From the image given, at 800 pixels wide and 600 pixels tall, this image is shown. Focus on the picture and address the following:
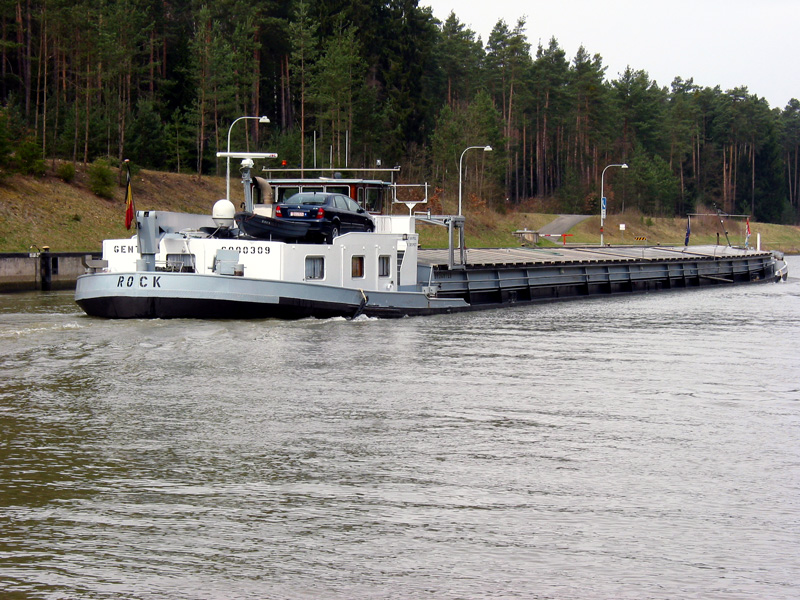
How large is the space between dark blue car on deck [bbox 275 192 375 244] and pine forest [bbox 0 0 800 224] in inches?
72.7

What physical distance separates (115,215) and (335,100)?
22500mm

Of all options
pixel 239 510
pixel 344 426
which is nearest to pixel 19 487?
pixel 239 510

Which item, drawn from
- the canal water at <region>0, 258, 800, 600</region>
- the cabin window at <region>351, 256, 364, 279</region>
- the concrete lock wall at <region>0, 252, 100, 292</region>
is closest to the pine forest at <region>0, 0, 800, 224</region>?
the cabin window at <region>351, 256, 364, 279</region>

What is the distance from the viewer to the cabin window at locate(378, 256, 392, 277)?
89.0 ft

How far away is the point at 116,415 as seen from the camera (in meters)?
13.5

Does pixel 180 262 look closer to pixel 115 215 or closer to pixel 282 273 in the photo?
pixel 282 273

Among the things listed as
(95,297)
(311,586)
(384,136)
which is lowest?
(311,586)

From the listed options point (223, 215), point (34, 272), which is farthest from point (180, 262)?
point (34, 272)

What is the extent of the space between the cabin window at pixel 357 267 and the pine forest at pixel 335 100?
128 inches

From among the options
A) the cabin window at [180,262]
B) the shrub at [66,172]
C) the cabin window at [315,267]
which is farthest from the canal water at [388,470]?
the shrub at [66,172]

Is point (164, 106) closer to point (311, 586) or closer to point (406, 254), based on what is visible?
point (406, 254)

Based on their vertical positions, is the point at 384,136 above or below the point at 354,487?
above

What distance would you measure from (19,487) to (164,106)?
64353mm

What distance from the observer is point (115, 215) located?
162 ft
